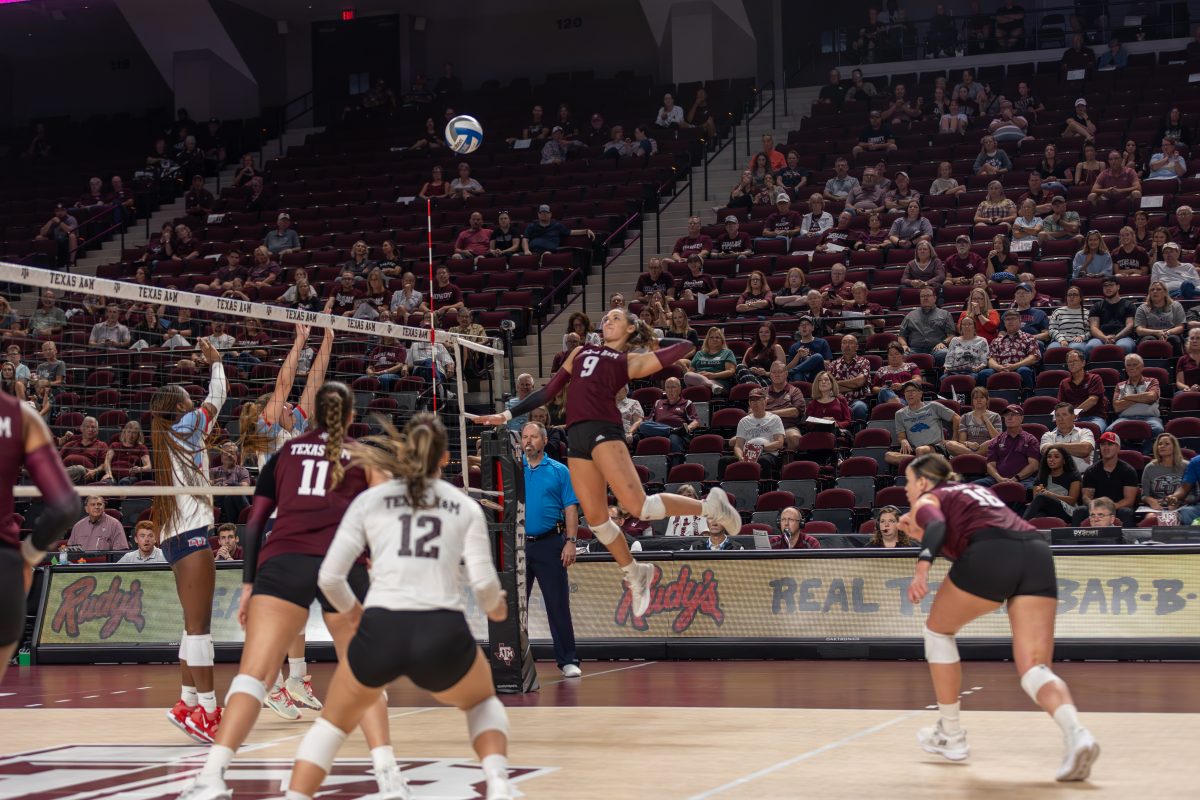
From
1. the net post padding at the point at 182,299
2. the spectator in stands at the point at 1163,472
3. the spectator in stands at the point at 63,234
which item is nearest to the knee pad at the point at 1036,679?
the net post padding at the point at 182,299

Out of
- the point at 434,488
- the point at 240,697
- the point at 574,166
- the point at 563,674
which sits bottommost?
the point at 563,674

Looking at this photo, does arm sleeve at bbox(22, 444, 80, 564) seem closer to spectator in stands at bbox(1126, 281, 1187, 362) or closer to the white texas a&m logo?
the white texas a&m logo

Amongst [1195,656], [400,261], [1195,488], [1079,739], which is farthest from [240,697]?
[400,261]

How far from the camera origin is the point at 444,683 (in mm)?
5043

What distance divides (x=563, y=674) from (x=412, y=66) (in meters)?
20.4

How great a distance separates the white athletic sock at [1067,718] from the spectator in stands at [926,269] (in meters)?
10.6

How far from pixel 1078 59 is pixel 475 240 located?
32.3ft

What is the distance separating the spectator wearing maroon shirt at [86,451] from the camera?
14.0 m

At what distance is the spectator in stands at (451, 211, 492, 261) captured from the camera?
2028cm

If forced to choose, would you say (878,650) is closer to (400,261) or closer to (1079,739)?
(1079,739)

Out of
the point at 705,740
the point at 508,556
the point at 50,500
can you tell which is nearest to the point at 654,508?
the point at 508,556

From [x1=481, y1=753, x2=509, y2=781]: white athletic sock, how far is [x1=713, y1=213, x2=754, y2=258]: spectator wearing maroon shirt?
45.0 ft

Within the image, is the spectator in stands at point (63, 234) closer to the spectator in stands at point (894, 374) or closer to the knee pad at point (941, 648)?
the spectator in stands at point (894, 374)

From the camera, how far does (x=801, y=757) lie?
681 centimetres
